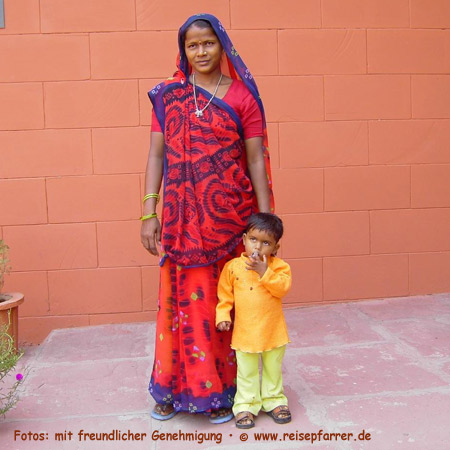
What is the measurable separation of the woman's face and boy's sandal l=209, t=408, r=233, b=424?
145cm

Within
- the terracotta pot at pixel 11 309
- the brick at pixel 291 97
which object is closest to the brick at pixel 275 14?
the brick at pixel 291 97

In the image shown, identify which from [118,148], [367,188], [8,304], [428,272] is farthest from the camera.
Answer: [428,272]

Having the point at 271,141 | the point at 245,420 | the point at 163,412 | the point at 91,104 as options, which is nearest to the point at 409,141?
the point at 271,141

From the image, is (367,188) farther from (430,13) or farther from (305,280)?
(430,13)

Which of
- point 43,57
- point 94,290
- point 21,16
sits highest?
point 21,16

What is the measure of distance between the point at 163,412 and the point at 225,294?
→ 616mm

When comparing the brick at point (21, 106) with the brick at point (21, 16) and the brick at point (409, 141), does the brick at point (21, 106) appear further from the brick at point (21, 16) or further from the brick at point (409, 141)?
the brick at point (409, 141)

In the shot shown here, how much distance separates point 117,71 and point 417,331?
8.40ft

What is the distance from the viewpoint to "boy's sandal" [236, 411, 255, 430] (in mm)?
2525

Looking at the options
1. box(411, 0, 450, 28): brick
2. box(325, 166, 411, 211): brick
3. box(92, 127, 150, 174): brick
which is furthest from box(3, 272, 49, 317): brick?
box(411, 0, 450, 28): brick

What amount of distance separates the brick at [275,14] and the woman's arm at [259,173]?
1.77 m

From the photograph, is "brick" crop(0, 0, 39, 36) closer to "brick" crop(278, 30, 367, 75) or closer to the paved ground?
"brick" crop(278, 30, 367, 75)

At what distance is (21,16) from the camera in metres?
3.97

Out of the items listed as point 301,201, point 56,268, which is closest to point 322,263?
point 301,201
